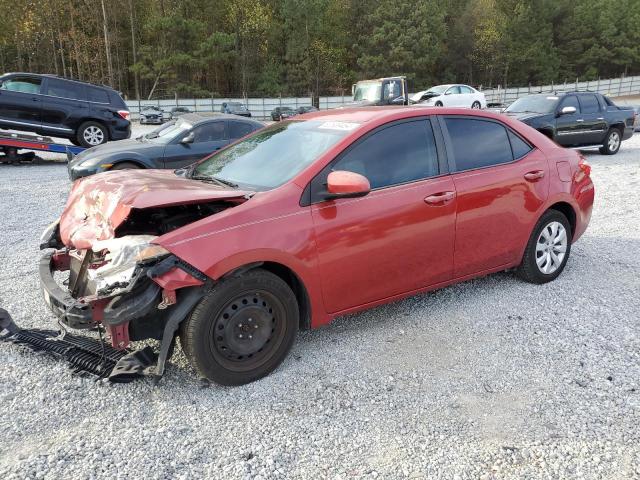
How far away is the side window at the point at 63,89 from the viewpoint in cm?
1273

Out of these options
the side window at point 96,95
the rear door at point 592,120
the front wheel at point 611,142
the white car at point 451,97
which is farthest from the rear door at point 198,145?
the white car at point 451,97

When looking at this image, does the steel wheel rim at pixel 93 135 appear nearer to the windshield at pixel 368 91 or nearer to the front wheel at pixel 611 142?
the windshield at pixel 368 91

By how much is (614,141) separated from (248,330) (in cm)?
1380

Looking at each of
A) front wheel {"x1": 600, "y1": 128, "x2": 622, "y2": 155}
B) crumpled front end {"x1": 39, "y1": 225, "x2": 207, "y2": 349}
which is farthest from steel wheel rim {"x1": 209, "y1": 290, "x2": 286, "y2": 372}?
front wheel {"x1": 600, "y1": 128, "x2": 622, "y2": 155}

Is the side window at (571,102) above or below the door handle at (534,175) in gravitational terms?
above

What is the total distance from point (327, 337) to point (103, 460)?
1.74 metres

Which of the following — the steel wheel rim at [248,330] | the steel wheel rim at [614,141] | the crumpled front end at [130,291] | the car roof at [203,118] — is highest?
the car roof at [203,118]

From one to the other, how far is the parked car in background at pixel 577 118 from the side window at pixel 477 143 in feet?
27.9

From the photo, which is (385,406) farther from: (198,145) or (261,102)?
(261,102)

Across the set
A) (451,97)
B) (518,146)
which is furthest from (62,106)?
(451,97)

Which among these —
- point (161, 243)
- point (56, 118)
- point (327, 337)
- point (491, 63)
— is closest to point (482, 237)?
point (327, 337)

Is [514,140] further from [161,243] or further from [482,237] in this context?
[161,243]

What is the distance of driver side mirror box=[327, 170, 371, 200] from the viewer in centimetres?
314

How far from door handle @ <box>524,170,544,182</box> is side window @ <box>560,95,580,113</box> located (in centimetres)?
924
